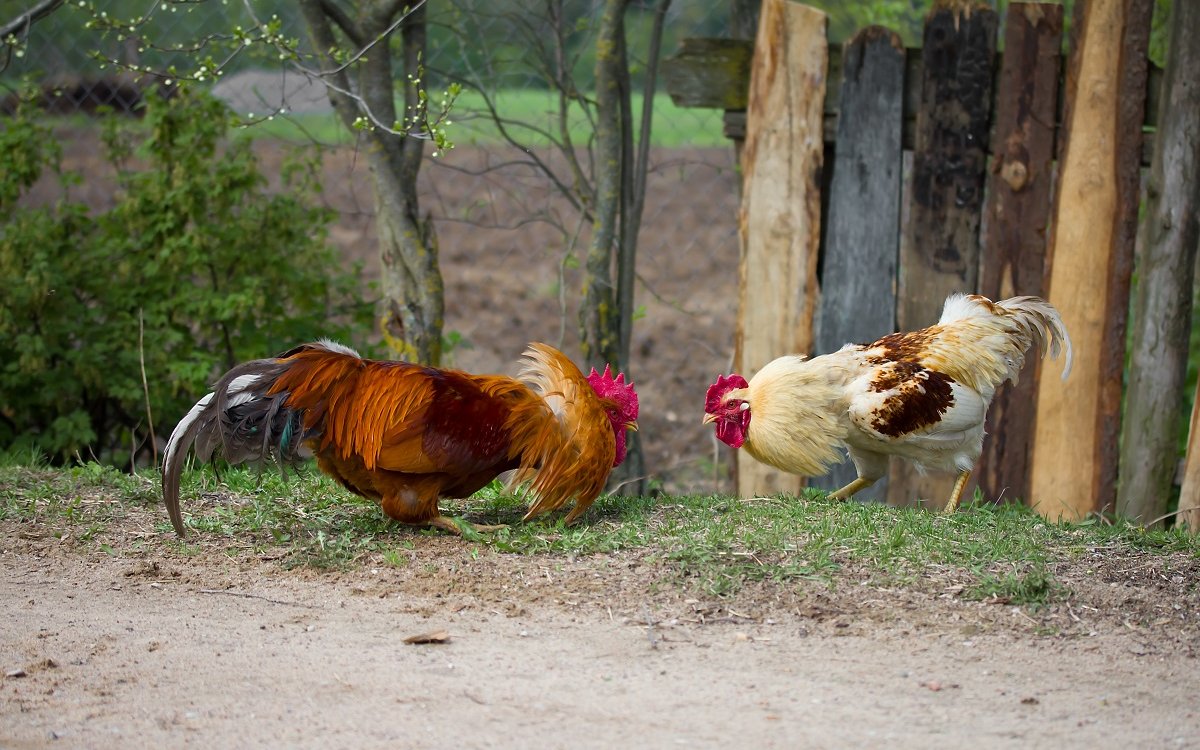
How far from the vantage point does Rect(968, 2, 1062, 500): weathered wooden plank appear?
19.5ft

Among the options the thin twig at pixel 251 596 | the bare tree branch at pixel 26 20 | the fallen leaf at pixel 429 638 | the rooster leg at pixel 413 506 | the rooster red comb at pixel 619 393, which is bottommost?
the thin twig at pixel 251 596

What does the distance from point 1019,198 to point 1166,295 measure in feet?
2.78

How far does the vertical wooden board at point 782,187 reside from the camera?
6.25m

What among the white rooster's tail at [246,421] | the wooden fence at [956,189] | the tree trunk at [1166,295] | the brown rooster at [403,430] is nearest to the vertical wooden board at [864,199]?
the wooden fence at [956,189]

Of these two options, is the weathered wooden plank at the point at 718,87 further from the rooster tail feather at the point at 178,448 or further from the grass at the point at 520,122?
the rooster tail feather at the point at 178,448

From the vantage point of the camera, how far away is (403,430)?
457cm

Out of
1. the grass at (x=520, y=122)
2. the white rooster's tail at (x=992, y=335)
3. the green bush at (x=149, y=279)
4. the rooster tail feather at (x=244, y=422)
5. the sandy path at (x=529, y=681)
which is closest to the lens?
the sandy path at (x=529, y=681)

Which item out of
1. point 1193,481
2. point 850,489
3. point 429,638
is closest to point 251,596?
point 429,638

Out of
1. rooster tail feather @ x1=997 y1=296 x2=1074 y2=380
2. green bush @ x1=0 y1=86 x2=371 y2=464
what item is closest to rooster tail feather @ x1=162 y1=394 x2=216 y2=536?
green bush @ x1=0 y1=86 x2=371 y2=464

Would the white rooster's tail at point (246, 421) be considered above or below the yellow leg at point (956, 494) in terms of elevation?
above

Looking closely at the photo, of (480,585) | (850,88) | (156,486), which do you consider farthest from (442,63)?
(480,585)

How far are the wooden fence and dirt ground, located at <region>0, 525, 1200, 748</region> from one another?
1620 mm

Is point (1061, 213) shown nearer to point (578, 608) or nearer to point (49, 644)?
point (578, 608)

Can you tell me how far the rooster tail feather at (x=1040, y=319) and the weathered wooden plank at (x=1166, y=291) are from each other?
56 cm
